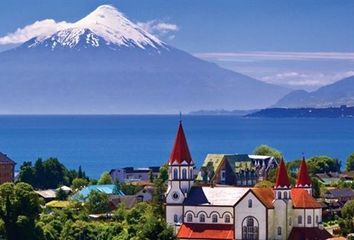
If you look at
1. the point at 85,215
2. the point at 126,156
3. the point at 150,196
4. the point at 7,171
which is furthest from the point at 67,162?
the point at 85,215

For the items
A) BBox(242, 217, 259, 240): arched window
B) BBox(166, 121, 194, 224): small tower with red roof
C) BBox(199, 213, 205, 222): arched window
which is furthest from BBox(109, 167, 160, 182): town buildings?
BBox(242, 217, 259, 240): arched window

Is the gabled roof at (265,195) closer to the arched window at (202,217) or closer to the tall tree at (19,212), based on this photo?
the arched window at (202,217)

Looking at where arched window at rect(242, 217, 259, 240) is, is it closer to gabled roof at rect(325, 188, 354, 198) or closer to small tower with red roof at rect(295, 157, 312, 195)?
small tower with red roof at rect(295, 157, 312, 195)

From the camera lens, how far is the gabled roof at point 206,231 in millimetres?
54594

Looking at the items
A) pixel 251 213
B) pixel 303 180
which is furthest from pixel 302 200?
pixel 303 180

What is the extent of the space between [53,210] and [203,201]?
44.5 ft

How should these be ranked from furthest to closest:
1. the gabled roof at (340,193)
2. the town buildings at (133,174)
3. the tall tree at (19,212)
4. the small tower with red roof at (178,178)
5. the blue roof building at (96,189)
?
the town buildings at (133,174), the gabled roof at (340,193), the blue roof building at (96,189), the small tower with red roof at (178,178), the tall tree at (19,212)

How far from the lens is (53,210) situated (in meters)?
66.9

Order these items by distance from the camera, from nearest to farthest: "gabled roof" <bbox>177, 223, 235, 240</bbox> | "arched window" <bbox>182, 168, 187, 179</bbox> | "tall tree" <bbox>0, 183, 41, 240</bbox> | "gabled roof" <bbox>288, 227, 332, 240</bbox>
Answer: "tall tree" <bbox>0, 183, 41, 240</bbox> < "gabled roof" <bbox>288, 227, 332, 240</bbox> < "gabled roof" <bbox>177, 223, 235, 240</bbox> < "arched window" <bbox>182, 168, 187, 179</bbox>

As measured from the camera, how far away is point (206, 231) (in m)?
55.2

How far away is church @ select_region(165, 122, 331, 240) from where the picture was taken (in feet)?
178

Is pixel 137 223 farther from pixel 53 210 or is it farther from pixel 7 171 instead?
pixel 7 171

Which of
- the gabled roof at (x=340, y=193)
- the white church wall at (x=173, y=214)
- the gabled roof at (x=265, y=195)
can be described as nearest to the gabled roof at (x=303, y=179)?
the gabled roof at (x=265, y=195)

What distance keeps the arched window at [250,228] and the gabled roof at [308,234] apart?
1.63m
